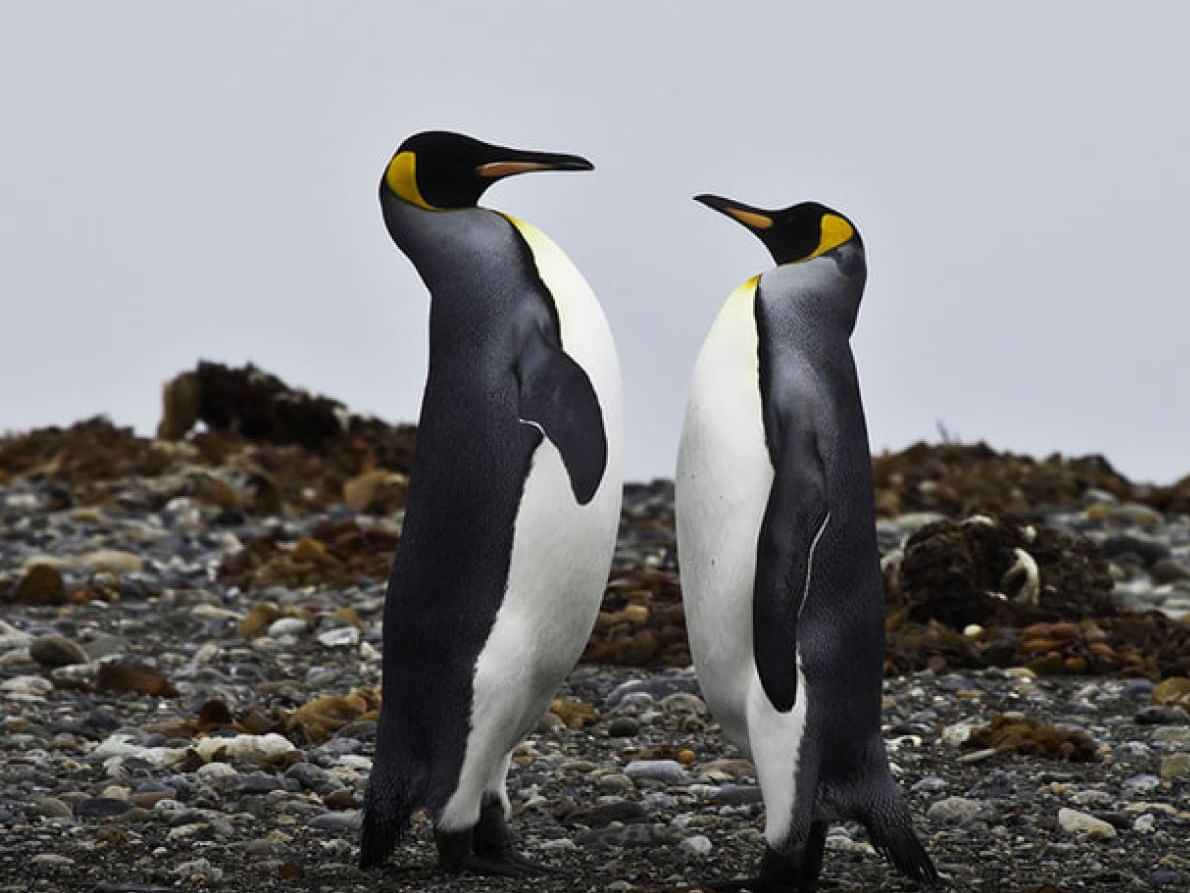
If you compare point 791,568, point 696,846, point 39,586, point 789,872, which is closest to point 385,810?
point 696,846

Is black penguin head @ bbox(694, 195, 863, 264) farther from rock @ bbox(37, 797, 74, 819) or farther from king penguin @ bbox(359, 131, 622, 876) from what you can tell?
rock @ bbox(37, 797, 74, 819)

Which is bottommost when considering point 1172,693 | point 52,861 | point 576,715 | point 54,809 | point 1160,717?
point 52,861

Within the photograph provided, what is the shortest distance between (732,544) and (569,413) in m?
0.47

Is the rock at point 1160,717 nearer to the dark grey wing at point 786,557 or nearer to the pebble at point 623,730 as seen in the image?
the pebble at point 623,730

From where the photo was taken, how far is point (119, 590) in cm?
980

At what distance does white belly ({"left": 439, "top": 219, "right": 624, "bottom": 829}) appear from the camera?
4.69 meters

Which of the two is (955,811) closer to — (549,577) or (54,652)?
(549,577)

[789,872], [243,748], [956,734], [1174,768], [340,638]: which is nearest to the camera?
[789,872]

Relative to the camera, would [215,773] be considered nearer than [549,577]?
No

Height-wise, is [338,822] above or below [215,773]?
below

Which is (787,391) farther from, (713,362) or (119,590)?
(119,590)

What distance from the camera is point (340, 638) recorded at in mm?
8398

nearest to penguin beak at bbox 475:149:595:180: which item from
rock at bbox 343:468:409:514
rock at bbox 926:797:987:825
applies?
rock at bbox 926:797:987:825

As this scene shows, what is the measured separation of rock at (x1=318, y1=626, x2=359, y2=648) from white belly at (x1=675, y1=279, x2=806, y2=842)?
3802mm
